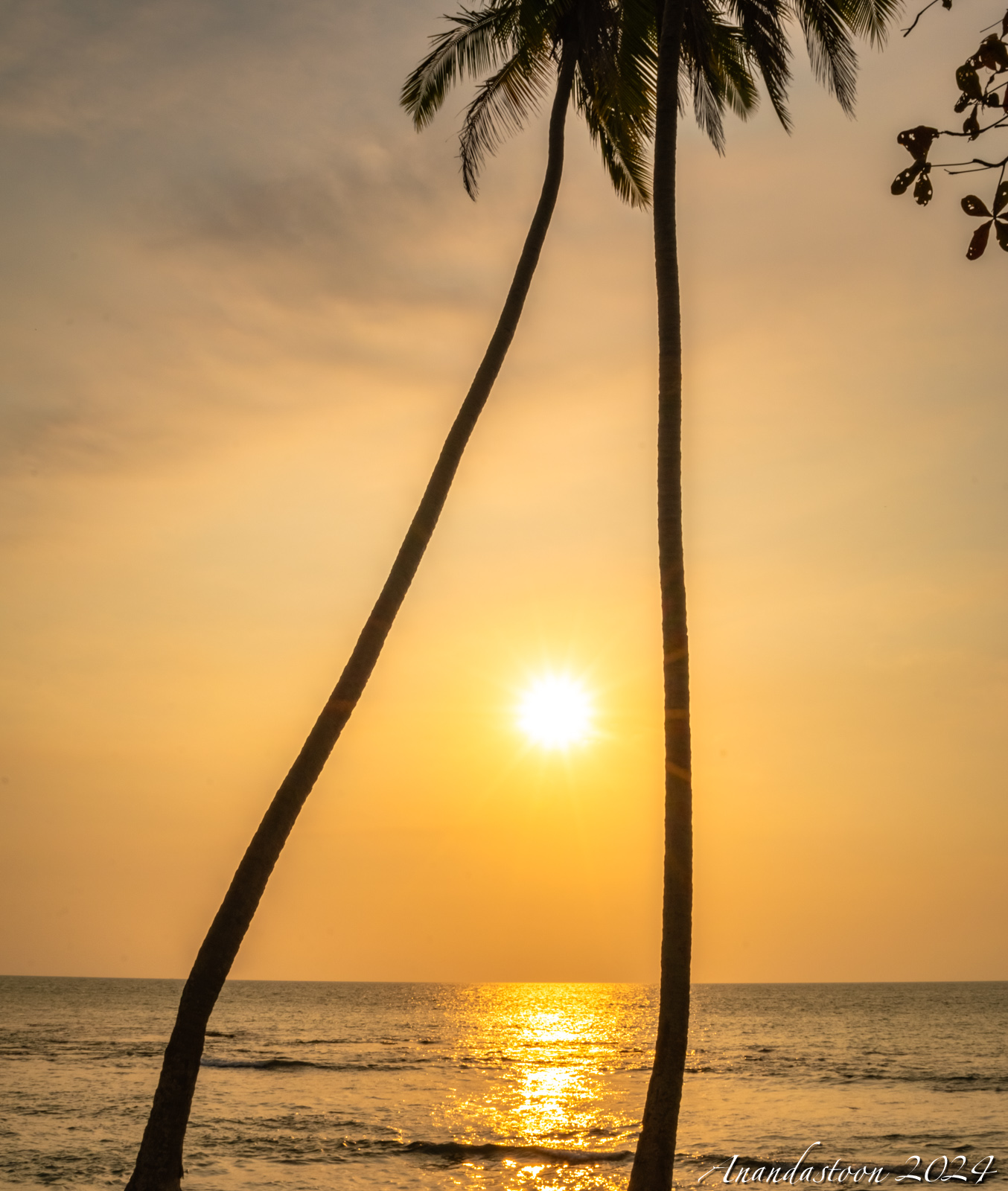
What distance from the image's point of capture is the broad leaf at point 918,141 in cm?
336

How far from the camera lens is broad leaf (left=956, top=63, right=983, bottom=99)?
11.1ft

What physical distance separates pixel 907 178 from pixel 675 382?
21.4ft

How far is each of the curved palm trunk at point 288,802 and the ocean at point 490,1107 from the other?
978 centimetres

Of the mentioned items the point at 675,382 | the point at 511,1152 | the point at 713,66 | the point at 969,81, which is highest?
the point at 713,66

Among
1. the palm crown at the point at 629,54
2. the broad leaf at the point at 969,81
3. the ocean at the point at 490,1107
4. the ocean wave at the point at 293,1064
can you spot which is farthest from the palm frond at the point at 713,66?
the ocean wave at the point at 293,1064

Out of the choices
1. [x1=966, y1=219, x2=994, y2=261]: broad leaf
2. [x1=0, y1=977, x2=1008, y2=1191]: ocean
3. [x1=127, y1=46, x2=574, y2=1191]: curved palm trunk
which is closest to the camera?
[x1=966, y1=219, x2=994, y2=261]: broad leaf

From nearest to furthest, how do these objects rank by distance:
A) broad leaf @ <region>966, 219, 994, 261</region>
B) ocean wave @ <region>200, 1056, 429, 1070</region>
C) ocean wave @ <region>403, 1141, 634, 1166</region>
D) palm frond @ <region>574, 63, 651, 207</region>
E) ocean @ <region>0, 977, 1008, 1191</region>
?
broad leaf @ <region>966, 219, 994, 261</region> → palm frond @ <region>574, 63, 651, 207</region> → ocean @ <region>0, 977, 1008, 1191</region> → ocean wave @ <region>403, 1141, 634, 1166</region> → ocean wave @ <region>200, 1056, 429, 1070</region>

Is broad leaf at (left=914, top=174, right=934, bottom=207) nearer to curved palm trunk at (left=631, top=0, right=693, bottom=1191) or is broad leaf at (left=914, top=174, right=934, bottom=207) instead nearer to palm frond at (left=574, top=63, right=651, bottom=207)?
curved palm trunk at (left=631, top=0, right=693, bottom=1191)

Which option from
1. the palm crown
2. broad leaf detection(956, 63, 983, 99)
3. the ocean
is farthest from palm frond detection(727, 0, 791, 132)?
the ocean

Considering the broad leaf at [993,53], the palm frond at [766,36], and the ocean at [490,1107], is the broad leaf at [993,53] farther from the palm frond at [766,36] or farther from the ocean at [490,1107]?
the ocean at [490,1107]

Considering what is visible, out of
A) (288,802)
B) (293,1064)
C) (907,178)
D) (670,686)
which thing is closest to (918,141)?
(907,178)

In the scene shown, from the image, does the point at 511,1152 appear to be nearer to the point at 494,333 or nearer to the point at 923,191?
the point at 494,333

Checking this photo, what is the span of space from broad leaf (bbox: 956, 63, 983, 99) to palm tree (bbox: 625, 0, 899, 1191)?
604 centimetres

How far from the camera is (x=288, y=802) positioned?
9867mm
